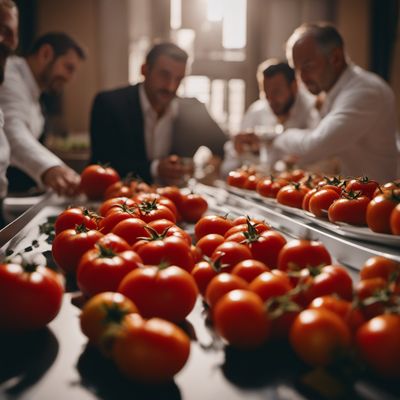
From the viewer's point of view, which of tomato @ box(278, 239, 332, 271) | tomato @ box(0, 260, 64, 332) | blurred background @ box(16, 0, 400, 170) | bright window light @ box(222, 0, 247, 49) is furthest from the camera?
bright window light @ box(222, 0, 247, 49)

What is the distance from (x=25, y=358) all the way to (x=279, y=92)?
9.37 feet

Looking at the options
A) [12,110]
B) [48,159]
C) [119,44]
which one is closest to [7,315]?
[48,159]

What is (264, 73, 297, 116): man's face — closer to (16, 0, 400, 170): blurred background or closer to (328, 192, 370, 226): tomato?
(328, 192, 370, 226): tomato

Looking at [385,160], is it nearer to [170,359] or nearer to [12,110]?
[12,110]

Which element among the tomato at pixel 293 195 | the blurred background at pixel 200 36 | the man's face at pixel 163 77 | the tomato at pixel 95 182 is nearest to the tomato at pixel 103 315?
the tomato at pixel 293 195

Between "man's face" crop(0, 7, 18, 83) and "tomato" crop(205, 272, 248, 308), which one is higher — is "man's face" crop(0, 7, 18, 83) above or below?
above

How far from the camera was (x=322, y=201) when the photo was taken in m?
1.24

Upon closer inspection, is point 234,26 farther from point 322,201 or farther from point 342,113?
point 322,201

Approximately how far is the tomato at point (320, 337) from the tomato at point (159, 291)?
18 centimetres

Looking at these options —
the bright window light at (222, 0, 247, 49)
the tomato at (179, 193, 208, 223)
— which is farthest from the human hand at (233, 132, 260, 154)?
the bright window light at (222, 0, 247, 49)

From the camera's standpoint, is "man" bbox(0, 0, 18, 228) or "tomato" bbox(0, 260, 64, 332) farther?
"man" bbox(0, 0, 18, 228)

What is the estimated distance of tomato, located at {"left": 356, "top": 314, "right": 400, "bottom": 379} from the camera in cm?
53

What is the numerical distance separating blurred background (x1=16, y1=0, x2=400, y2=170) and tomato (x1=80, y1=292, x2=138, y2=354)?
5020 mm

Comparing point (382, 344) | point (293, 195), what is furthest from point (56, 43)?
point (382, 344)
